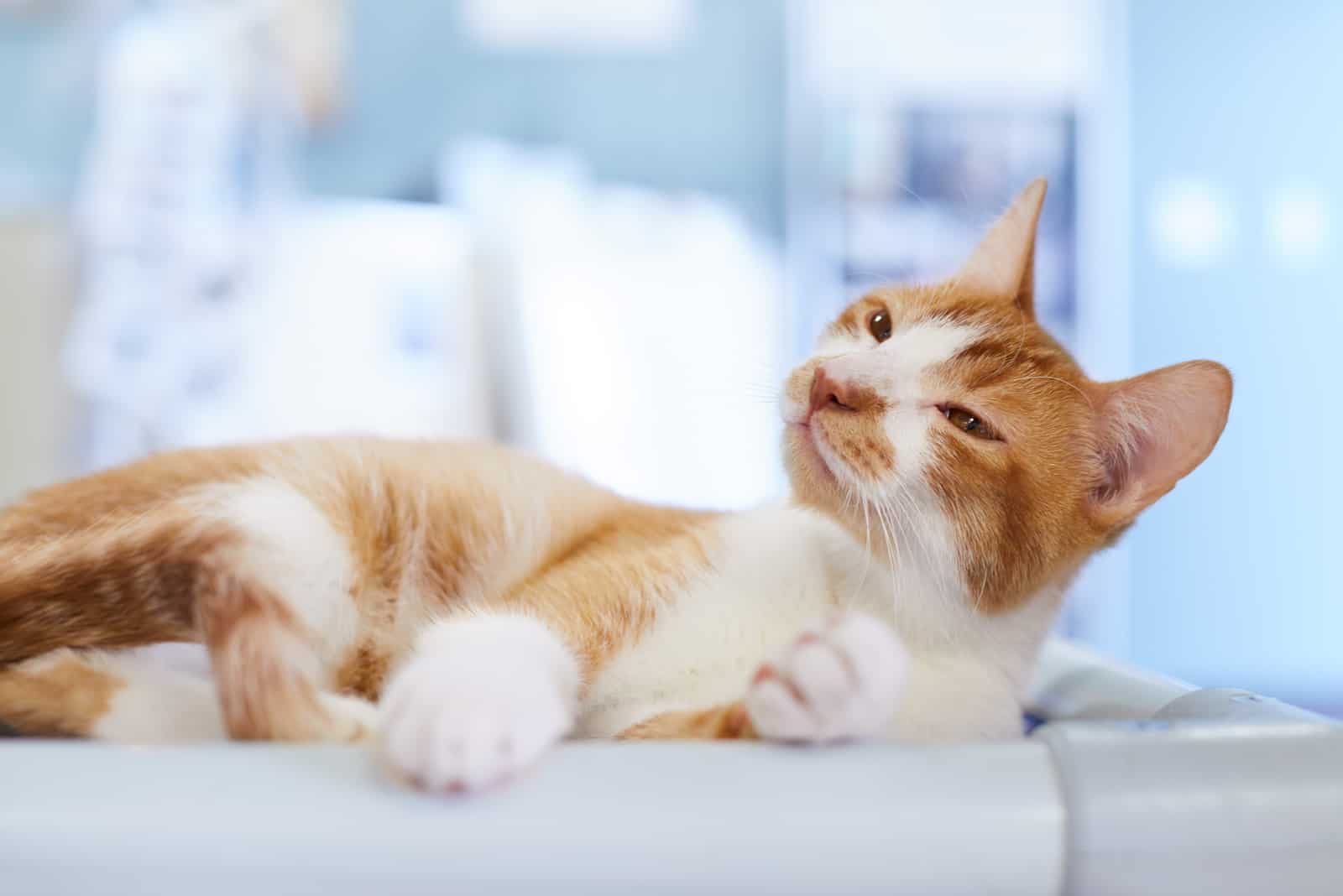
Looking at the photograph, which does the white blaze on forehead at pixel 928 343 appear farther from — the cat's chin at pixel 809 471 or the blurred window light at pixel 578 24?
the blurred window light at pixel 578 24

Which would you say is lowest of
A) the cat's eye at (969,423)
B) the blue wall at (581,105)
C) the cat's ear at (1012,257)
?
the cat's eye at (969,423)

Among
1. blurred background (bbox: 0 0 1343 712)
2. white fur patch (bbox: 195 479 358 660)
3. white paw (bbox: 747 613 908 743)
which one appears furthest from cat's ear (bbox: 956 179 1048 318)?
blurred background (bbox: 0 0 1343 712)

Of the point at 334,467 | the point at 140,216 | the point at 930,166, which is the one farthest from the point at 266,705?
the point at 930,166

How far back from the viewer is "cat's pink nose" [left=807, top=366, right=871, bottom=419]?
93 centimetres

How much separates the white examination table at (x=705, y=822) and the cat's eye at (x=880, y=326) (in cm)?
64

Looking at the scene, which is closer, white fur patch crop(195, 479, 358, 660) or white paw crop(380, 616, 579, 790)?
white paw crop(380, 616, 579, 790)

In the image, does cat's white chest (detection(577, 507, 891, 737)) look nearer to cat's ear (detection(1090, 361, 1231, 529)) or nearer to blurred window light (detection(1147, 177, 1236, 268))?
cat's ear (detection(1090, 361, 1231, 529))

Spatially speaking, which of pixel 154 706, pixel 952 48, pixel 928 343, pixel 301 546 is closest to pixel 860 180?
pixel 952 48

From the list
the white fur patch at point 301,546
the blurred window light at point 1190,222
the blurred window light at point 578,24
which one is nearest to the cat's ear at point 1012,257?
the white fur patch at point 301,546

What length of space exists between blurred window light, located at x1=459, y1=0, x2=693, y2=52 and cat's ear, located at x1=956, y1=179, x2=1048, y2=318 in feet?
8.31

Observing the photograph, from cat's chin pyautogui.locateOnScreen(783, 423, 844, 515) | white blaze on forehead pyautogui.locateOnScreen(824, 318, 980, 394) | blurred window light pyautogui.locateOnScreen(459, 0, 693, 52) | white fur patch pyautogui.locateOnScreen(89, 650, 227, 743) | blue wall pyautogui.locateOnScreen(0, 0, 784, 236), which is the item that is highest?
blurred window light pyautogui.locateOnScreen(459, 0, 693, 52)

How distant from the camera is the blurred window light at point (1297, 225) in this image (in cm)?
347

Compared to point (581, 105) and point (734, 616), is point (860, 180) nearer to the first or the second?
point (581, 105)

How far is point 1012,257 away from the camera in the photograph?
1.15 m
